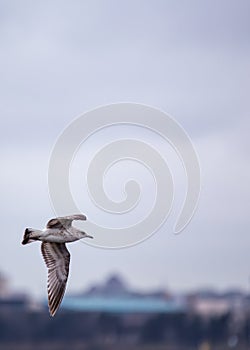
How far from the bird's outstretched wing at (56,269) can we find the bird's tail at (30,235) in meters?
1.35

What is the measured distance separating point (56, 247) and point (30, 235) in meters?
1.70

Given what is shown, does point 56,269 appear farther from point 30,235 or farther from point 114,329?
point 114,329

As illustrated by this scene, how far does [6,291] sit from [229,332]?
18.3 metres

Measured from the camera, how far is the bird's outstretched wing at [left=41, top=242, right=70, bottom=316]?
1266 inches

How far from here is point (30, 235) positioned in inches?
1200

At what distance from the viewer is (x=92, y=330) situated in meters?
104

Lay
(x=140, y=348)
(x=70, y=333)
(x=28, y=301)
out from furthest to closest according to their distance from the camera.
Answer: (x=28, y=301) < (x=70, y=333) < (x=140, y=348)

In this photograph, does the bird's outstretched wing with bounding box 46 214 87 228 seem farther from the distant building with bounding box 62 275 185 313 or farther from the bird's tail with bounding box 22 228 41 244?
the distant building with bounding box 62 275 185 313

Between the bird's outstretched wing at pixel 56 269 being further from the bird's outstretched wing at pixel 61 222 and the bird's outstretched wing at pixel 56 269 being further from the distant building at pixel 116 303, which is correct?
the distant building at pixel 116 303

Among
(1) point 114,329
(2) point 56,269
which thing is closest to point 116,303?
(1) point 114,329

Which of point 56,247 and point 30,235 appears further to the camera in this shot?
point 56,247

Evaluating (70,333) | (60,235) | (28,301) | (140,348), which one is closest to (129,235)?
(60,235)

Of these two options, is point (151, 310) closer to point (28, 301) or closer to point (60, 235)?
point (28, 301)

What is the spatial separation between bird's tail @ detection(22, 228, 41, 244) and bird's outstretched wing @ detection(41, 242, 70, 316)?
1.35 meters
